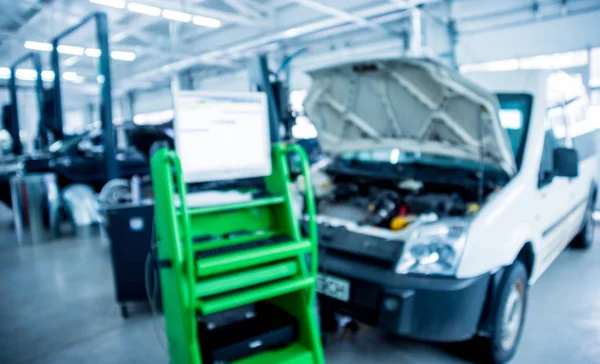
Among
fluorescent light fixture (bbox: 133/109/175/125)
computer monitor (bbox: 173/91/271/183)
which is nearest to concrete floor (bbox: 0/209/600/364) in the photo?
computer monitor (bbox: 173/91/271/183)

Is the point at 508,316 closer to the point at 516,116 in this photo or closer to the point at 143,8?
the point at 516,116

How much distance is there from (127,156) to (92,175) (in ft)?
2.67

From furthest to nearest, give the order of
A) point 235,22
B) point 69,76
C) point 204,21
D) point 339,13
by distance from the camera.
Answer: point 69,76, point 235,22, point 204,21, point 339,13

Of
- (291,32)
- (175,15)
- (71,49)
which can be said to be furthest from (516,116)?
(71,49)

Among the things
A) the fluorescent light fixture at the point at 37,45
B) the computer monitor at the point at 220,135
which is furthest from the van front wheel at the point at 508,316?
the fluorescent light fixture at the point at 37,45

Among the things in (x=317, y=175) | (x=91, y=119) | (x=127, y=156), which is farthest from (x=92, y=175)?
(x=91, y=119)

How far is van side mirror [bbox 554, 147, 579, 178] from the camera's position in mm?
2400

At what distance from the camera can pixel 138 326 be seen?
289 cm

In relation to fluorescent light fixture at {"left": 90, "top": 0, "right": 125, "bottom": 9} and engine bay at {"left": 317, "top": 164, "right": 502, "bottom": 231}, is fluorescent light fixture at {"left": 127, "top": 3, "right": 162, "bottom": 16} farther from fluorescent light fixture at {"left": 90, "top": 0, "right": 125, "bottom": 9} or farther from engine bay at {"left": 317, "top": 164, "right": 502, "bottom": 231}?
engine bay at {"left": 317, "top": 164, "right": 502, "bottom": 231}

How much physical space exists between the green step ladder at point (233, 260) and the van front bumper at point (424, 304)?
31cm

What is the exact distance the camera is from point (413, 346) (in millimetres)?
2436

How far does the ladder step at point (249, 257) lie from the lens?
160 centimetres

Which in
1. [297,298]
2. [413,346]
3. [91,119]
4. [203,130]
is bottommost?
[413,346]

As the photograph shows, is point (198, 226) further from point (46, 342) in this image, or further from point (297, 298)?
point (46, 342)
